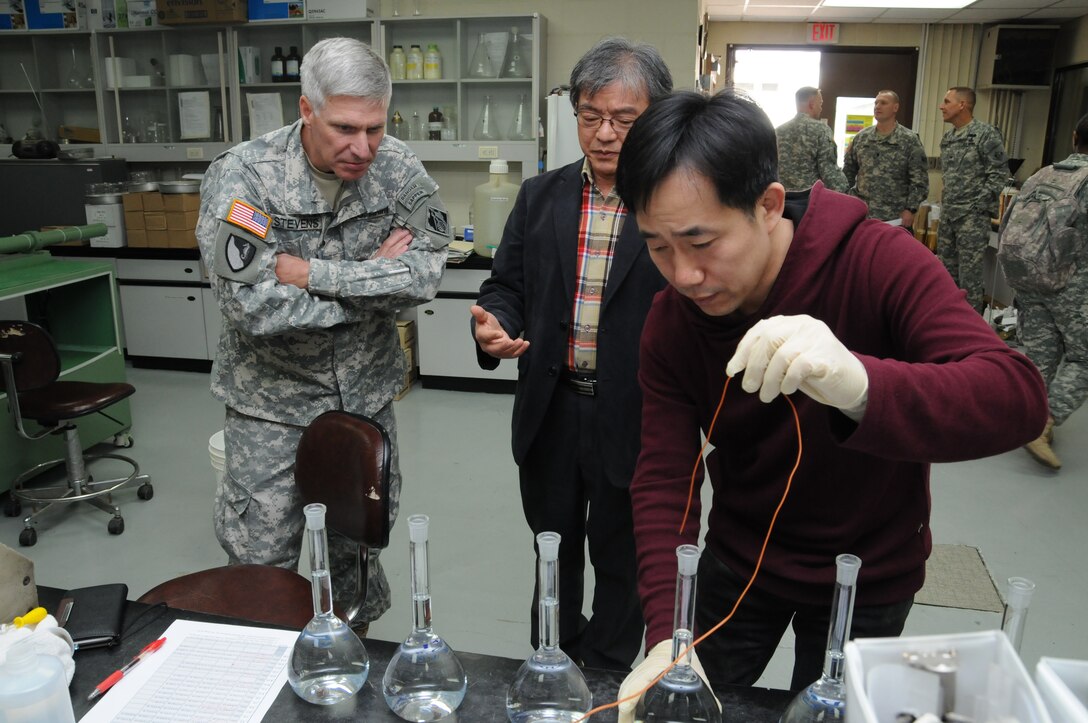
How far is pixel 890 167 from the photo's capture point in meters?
5.98

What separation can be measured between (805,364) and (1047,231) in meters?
3.36

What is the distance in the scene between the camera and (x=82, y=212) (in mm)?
4789

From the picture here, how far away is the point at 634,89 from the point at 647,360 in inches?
26.6

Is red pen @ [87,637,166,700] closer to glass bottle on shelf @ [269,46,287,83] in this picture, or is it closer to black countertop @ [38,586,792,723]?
black countertop @ [38,586,792,723]

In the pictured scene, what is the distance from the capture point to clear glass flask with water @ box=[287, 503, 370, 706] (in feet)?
3.02

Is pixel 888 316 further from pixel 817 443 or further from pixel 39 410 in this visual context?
pixel 39 410

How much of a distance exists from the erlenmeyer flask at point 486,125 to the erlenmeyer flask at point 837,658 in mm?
4527

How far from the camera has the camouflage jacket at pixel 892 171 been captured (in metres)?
5.92

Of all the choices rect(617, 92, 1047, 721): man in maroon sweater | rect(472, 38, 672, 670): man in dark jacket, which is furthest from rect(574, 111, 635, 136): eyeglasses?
rect(617, 92, 1047, 721): man in maroon sweater

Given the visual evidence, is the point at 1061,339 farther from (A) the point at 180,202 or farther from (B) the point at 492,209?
(A) the point at 180,202

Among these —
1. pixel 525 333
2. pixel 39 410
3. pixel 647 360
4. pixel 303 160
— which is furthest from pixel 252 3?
pixel 647 360

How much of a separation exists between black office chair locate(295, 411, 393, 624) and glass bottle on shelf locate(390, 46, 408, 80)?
3716 millimetres

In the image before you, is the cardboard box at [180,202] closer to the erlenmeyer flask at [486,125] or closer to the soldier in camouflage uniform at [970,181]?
the erlenmeyer flask at [486,125]

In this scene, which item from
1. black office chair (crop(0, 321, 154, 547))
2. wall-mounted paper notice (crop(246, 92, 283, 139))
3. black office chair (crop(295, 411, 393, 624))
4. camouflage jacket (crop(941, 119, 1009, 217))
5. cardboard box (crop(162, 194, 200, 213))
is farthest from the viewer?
camouflage jacket (crop(941, 119, 1009, 217))
